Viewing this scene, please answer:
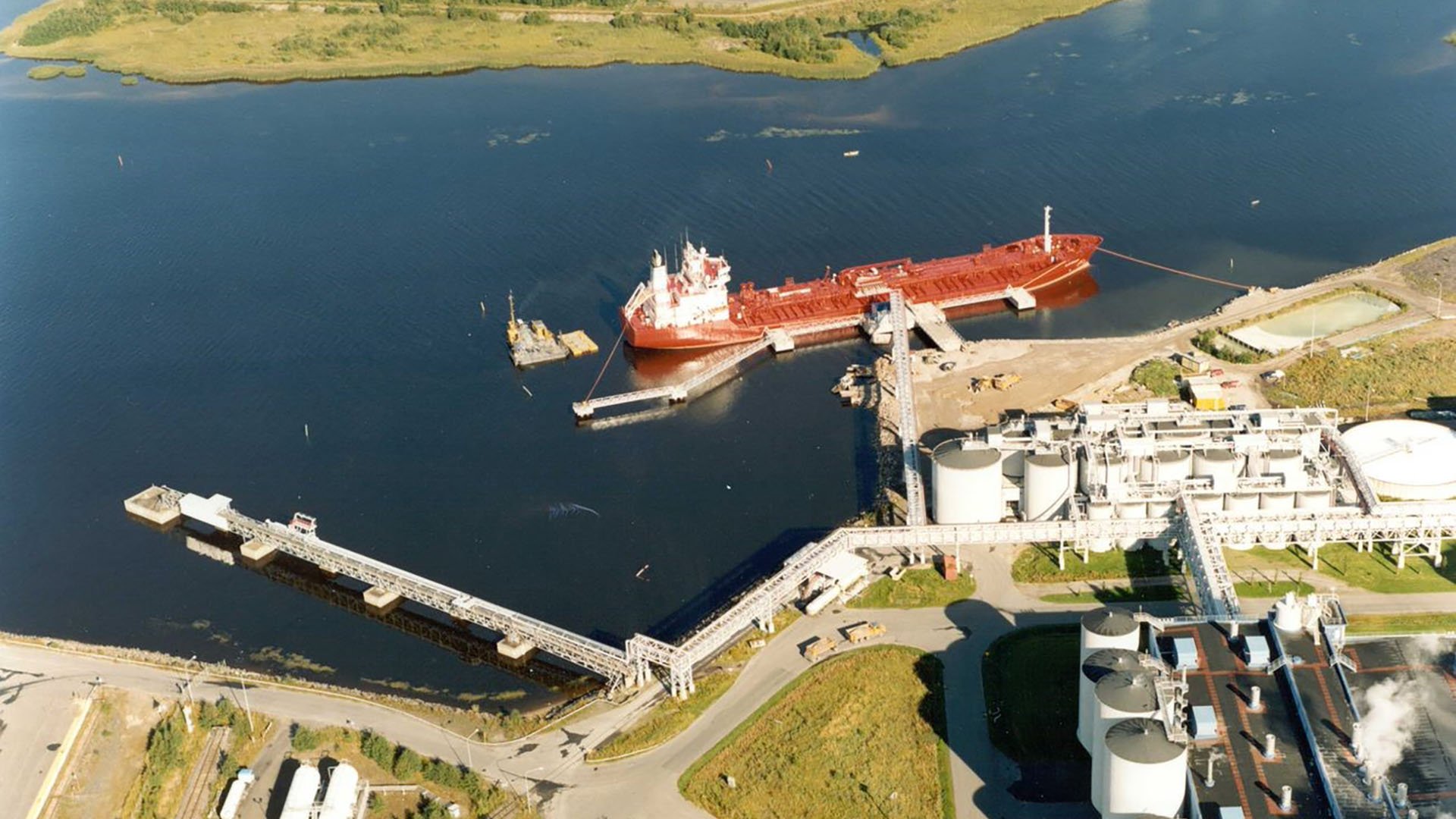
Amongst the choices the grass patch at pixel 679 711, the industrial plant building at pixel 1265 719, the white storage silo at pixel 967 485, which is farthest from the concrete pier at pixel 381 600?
the industrial plant building at pixel 1265 719

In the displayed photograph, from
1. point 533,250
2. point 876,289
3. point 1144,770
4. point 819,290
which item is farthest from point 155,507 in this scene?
point 1144,770

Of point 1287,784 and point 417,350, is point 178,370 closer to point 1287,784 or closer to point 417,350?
point 417,350

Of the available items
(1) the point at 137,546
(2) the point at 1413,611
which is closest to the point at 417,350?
(1) the point at 137,546

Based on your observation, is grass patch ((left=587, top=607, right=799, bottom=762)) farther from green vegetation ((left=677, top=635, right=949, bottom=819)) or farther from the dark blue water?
the dark blue water

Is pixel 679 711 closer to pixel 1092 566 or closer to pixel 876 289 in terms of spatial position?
pixel 1092 566

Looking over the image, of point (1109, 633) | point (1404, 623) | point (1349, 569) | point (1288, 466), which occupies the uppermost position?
point (1109, 633)

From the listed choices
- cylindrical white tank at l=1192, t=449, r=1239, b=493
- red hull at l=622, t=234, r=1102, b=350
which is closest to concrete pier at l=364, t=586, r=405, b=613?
red hull at l=622, t=234, r=1102, b=350
